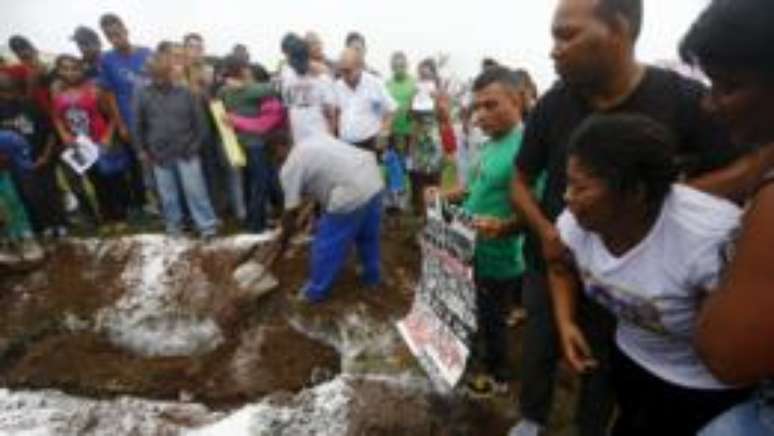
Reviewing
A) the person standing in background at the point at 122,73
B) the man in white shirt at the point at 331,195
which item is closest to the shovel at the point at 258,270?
the man in white shirt at the point at 331,195

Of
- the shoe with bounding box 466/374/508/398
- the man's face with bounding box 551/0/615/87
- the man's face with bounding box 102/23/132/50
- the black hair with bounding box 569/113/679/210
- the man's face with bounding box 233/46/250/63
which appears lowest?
the shoe with bounding box 466/374/508/398

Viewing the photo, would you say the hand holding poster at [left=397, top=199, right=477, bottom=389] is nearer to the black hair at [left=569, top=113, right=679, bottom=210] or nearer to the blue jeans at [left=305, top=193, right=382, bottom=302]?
the blue jeans at [left=305, top=193, right=382, bottom=302]

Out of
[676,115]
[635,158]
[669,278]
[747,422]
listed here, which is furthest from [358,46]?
[747,422]

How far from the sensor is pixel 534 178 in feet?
11.0

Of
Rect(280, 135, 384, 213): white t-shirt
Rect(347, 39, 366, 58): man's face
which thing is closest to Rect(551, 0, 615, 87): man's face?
Rect(280, 135, 384, 213): white t-shirt

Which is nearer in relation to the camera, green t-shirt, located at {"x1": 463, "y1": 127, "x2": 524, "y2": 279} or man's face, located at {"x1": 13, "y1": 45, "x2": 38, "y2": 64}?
green t-shirt, located at {"x1": 463, "y1": 127, "x2": 524, "y2": 279}

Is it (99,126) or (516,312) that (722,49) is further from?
(99,126)

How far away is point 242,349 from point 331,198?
45.8 inches

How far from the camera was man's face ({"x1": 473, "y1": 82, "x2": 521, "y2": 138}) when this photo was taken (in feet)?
13.5

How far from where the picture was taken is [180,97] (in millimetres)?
7449

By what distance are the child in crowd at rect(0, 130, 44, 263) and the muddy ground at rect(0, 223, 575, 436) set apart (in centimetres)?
24

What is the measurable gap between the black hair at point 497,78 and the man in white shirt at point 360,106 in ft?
11.5

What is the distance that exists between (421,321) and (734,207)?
2.74 m

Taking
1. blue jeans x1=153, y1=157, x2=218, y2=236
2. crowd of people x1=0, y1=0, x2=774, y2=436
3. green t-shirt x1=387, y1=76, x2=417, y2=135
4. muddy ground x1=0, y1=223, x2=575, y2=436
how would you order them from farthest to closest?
green t-shirt x1=387, y1=76, x2=417, y2=135 → blue jeans x1=153, y1=157, x2=218, y2=236 → muddy ground x1=0, y1=223, x2=575, y2=436 → crowd of people x1=0, y1=0, x2=774, y2=436
